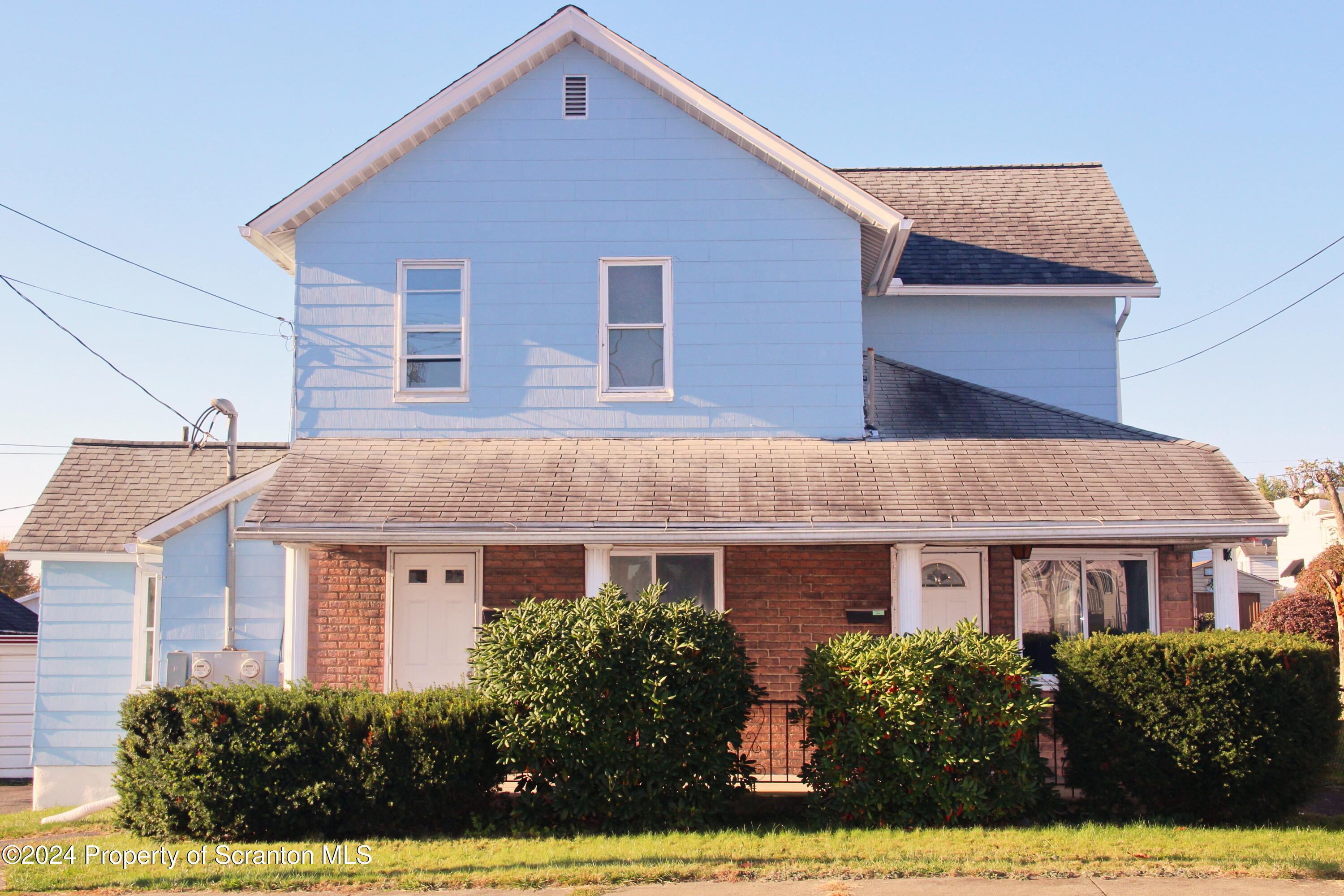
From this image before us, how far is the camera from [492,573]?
12039 millimetres

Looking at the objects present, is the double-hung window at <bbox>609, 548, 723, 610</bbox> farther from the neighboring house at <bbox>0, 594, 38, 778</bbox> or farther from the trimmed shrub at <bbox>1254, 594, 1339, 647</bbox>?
the trimmed shrub at <bbox>1254, 594, 1339, 647</bbox>

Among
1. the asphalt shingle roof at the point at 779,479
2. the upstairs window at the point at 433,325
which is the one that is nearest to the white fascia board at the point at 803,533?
the asphalt shingle roof at the point at 779,479

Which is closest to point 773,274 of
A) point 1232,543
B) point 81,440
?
point 1232,543

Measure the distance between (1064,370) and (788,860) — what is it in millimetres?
9538

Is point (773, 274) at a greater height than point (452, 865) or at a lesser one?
greater

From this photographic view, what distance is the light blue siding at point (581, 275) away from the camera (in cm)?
1232

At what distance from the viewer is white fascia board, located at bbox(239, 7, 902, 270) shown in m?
12.2

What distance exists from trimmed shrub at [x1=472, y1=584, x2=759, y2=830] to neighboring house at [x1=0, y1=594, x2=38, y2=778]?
14.4 metres

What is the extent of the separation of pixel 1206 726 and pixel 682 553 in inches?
213

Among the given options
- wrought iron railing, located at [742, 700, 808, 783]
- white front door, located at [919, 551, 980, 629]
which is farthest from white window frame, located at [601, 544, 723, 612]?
white front door, located at [919, 551, 980, 629]

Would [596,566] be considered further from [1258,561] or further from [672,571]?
[1258,561]

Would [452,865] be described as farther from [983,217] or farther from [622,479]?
[983,217]

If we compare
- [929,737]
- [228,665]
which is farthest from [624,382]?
[929,737]

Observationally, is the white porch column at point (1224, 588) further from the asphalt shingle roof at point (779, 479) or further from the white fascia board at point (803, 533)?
the white fascia board at point (803, 533)
